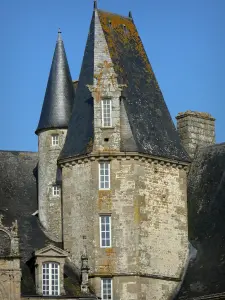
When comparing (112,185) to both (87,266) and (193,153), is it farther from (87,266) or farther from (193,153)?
(193,153)

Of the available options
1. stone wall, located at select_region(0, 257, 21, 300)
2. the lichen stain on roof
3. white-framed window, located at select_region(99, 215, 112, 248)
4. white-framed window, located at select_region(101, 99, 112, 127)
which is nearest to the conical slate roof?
the lichen stain on roof

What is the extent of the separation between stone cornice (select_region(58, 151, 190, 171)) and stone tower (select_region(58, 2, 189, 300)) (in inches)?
1.8

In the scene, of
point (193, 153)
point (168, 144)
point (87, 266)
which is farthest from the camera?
point (193, 153)

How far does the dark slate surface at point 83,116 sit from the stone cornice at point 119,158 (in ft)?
0.94

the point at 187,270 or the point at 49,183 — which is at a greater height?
the point at 49,183

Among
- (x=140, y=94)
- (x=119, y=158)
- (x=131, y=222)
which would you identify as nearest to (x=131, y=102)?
A: (x=140, y=94)

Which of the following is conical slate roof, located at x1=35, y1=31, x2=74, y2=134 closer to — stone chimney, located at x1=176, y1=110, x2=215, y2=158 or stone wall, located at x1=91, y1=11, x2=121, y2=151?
stone wall, located at x1=91, y1=11, x2=121, y2=151

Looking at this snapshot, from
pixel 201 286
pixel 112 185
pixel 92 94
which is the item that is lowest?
pixel 201 286

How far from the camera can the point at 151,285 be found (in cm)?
5531

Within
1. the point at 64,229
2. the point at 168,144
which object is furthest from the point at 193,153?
the point at 64,229

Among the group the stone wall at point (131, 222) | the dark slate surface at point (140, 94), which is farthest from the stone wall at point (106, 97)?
the dark slate surface at point (140, 94)

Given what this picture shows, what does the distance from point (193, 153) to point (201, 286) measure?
34.0 feet

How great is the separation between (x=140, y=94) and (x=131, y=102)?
3.70ft

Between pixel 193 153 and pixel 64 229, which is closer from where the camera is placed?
pixel 64 229
